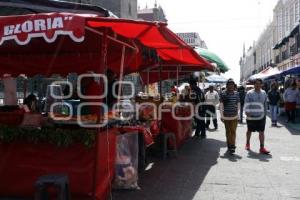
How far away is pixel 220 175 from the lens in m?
8.70

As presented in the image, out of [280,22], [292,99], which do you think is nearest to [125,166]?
[292,99]

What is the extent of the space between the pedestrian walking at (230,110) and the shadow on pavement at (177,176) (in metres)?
0.47

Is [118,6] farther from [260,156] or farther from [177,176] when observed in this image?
[177,176]

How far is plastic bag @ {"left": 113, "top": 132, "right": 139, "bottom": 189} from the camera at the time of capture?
731 centimetres

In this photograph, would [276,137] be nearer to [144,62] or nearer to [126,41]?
[144,62]

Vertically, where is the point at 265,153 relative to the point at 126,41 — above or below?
below

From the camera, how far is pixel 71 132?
621 cm

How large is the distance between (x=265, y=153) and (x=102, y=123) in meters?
6.19

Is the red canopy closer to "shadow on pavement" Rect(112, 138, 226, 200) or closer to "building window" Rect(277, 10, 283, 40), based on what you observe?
"shadow on pavement" Rect(112, 138, 226, 200)

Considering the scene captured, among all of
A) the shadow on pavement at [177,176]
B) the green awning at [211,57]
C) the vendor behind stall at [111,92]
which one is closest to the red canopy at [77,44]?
the vendor behind stall at [111,92]

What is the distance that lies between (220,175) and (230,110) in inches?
110

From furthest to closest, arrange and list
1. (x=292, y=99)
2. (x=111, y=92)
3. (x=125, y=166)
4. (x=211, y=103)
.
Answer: (x=292, y=99) → (x=211, y=103) → (x=111, y=92) → (x=125, y=166)

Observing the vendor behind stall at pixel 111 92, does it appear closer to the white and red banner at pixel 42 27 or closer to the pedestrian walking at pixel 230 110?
the pedestrian walking at pixel 230 110

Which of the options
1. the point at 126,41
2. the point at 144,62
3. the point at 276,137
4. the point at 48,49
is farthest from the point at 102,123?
the point at 276,137
